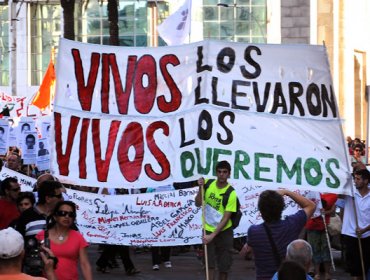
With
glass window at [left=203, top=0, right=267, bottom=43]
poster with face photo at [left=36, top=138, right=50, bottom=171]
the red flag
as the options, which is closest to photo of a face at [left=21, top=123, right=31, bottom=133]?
poster with face photo at [left=36, top=138, right=50, bottom=171]

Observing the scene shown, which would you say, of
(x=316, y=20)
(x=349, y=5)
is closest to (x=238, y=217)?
(x=316, y=20)

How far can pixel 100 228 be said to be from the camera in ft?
41.1

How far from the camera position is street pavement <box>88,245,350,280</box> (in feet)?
52.8

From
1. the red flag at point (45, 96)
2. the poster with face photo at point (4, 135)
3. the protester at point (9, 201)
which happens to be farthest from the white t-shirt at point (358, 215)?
the red flag at point (45, 96)

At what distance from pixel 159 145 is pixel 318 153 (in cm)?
147

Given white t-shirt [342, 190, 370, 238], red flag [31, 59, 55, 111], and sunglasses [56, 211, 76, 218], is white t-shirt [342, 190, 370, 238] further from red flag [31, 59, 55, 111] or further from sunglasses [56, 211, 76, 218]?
red flag [31, 59, 55, 111]

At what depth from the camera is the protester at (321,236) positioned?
49.9 feet

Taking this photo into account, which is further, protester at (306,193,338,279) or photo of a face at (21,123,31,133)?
photo of a face at (21,123,31,133)

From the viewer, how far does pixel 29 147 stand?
22625mm

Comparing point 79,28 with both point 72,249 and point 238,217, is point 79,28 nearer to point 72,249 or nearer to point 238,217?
Answer: point 238,217

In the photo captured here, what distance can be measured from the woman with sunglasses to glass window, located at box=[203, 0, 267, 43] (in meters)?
36.8

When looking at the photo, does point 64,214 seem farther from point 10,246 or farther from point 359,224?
point 359,224

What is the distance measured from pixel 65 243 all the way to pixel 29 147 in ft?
45.3

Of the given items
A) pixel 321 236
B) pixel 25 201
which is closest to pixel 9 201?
pixel 25 201
